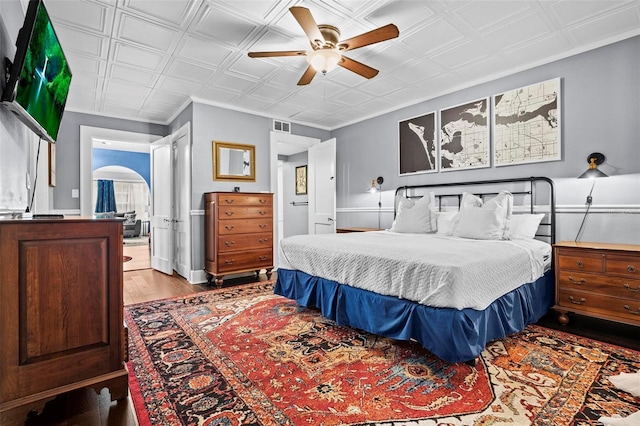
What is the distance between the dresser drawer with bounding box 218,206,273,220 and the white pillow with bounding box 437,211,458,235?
2.39 metres

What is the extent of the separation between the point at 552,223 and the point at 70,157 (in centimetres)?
641

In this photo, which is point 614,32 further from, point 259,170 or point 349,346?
point 259,170

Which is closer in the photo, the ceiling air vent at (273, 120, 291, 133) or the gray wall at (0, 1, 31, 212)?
the gray wall at (0, 1, 31, 212)

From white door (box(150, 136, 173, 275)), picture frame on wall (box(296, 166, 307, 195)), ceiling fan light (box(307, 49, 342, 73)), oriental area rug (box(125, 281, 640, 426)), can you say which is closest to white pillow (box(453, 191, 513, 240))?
oriental area rug (box(125, 281, 640, 426))

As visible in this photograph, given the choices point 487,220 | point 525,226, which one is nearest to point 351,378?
point 487,220

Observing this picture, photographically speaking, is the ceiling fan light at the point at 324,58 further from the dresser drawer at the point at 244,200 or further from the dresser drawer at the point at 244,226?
the dresser drawer at the point at 244,226

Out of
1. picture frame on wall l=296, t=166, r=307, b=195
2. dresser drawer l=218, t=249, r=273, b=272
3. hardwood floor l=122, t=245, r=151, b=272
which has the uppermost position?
picture frame on wall l=296, t=166, r=307, b=195

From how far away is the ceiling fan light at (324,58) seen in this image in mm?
2611

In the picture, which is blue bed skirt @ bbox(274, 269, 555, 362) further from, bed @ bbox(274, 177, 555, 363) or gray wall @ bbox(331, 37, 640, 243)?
gray wall @ bbox(331, 37, 640, 243)

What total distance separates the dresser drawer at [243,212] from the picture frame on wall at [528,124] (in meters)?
3.12

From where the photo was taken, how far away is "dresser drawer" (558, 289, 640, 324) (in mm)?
2428

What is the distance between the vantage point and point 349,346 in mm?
2352

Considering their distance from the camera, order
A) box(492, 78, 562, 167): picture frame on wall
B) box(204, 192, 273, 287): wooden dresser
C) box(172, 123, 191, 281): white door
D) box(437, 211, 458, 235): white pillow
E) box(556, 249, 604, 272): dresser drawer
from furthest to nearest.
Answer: box(172, 123, 191, 281): white door → box(204, 192, 273, 287): wooden dresser → box(437, 211, 458, 235): white pillow → box(492, 78, 562, 167): picture frame on wall → box(556, 249, 604, 272): dresser drawer

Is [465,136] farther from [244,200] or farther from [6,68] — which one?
[6,68]
